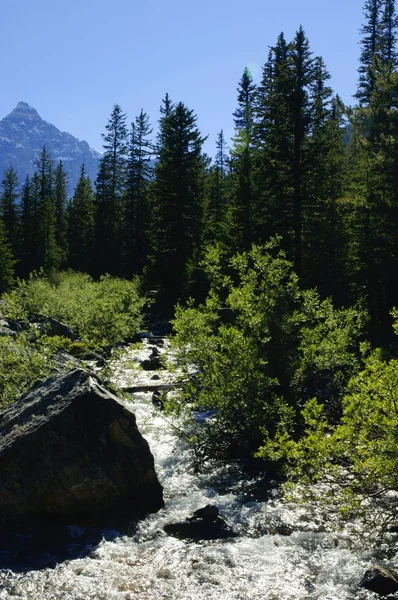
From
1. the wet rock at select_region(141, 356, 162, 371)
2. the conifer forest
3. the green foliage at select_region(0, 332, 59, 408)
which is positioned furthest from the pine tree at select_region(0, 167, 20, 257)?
the green foliage at select_region(0, 332, 59, 408)

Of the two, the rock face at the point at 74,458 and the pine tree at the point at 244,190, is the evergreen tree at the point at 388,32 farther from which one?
the rock face at the point at 74,458

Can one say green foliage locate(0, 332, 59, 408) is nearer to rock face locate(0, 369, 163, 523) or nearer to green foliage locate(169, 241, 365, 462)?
rock face locate(0, 369, 163, 523)

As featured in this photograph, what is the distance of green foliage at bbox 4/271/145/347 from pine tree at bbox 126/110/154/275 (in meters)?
11.3

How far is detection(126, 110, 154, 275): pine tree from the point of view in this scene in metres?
50.3

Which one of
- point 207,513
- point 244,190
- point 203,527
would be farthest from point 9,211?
point 203,527

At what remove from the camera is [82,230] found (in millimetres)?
61000

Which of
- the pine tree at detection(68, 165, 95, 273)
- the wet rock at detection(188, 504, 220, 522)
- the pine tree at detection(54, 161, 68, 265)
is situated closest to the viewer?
the wet rock at detection(188, 504, 220, 522)

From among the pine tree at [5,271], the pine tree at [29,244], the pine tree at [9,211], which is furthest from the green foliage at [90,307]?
the pine tree at [9,211]

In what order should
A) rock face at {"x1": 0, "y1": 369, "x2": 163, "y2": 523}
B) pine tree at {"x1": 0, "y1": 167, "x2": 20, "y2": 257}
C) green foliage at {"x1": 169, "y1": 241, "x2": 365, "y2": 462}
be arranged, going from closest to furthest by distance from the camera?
rock face at {"x1": 0, "y1": 369, "x2": 163, "y2": 523}
green foliage at {"x1": 169, "y1": 241, "x2": 365, "y2": 462}
pine tree at {"x1": 0, "y1": 167, "x2": 20, "y2": 257}

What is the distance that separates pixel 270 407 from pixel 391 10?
44558 millimetres

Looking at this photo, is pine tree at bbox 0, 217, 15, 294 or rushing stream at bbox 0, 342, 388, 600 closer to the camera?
rushing stream at bbox 0, 342, 388, 600

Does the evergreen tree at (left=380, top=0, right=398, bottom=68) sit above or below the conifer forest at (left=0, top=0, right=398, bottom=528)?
above

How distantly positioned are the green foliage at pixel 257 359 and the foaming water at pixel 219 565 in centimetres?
195

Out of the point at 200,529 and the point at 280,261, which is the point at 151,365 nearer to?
the point at 280,261
